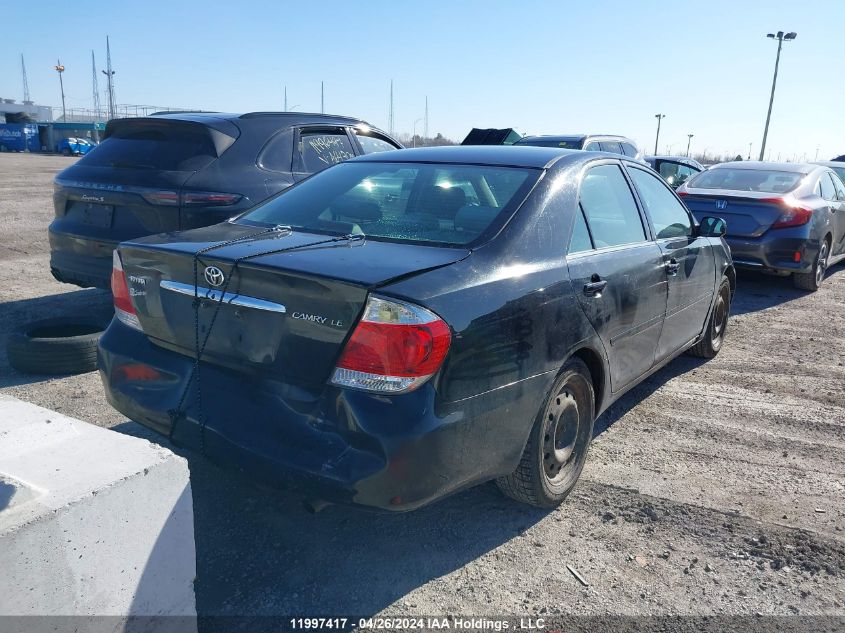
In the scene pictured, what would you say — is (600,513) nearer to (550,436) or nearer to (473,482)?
(550,436)

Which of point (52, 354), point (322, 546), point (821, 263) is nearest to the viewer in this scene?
point (322, 546)

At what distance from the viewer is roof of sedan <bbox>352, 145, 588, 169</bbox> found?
3.57 metres

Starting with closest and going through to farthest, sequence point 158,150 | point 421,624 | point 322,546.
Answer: point 421,624 < point 322,546 < point 158,150

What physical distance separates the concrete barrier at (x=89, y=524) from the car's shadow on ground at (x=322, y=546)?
415 mm

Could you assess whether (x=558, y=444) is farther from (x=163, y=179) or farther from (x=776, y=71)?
(x=776, y=71)

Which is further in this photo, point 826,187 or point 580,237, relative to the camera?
point 826,187

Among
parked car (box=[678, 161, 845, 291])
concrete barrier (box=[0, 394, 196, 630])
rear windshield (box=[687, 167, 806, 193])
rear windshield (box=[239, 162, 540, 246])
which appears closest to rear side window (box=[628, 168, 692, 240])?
rear windshield (box=[239, 162, 540, 246])

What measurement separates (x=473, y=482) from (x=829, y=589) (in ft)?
4.90

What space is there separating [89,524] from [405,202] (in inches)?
81.1

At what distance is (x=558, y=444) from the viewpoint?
10.8 ft

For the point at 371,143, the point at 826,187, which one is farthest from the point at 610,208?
the point at 826,187

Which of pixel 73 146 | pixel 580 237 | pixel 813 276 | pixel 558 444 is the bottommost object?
pixel 73 146

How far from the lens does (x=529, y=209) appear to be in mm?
3137

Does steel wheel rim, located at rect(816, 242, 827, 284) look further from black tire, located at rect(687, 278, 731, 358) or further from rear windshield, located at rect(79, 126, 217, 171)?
rear windshield, located at rect(79, 126, 217, 171)
